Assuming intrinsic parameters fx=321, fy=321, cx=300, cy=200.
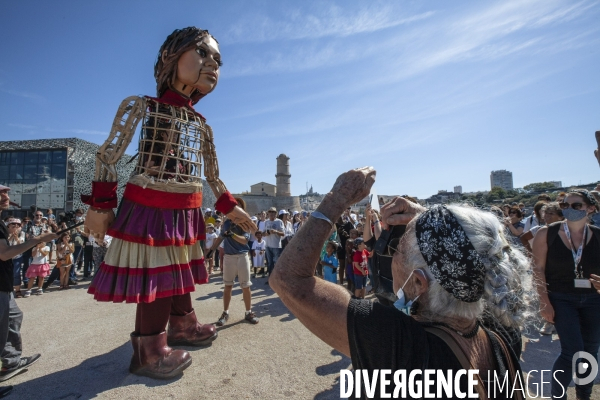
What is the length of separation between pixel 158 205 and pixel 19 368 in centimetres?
208

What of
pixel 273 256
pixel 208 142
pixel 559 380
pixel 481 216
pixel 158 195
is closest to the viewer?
pixel 481 216

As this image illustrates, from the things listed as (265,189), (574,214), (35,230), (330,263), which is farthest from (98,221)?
(265,189)

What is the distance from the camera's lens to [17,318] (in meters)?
3.14

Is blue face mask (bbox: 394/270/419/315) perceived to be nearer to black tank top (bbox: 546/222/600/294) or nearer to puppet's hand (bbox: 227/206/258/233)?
puppet's hand (bbox: 227/206/258/233)

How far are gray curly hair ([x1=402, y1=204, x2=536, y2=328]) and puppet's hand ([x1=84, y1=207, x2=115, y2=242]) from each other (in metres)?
2.55

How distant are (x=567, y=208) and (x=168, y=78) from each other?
13.1ft

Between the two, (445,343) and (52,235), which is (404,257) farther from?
(52,235)

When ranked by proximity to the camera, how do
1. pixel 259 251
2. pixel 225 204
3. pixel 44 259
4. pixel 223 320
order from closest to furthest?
pixel 225 204
pixel 223 320
pixel 44 259
pixel 259 251

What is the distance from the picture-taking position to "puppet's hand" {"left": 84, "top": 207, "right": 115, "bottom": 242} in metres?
2.69

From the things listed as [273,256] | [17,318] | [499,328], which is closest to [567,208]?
[499,328]

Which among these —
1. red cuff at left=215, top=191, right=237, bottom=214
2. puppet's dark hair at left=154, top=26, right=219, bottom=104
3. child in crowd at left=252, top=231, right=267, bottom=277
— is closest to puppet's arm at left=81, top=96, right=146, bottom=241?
puppet's dark hair at left=154, top=26, right=219, bottom=104

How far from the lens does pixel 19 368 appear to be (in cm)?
301

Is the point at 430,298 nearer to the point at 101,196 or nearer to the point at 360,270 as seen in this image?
the point at 101,196

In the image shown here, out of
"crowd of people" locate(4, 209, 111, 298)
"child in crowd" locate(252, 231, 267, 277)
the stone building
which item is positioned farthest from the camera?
the stone building
